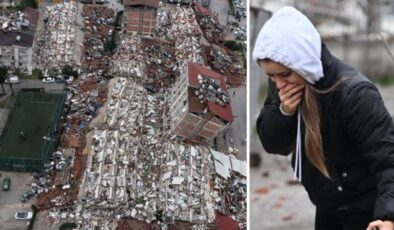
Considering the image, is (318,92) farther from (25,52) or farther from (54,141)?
(25,52)

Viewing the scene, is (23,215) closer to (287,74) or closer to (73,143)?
(73,143)

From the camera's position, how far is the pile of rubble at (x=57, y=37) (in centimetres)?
435

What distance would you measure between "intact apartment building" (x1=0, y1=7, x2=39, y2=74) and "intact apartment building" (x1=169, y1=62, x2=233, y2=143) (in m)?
1.32

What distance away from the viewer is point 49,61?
14.2ft

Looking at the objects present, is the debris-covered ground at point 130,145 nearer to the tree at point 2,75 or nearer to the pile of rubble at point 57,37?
the pile of rubble at point 57,37

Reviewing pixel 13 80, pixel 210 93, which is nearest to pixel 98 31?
pixel 13 80

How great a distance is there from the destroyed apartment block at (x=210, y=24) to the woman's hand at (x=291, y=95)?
12.9 ft

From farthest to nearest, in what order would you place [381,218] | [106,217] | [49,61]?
[49,61] → [106,217] → [381,218]

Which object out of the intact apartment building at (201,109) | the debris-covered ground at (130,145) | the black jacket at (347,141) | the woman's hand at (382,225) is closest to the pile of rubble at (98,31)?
the debris-covered ground at (130,145)

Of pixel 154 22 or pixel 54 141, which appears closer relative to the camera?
pixel 54 141

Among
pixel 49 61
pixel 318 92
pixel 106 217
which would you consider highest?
pixel 318 92

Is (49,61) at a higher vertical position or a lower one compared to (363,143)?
lower

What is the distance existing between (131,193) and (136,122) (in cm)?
65

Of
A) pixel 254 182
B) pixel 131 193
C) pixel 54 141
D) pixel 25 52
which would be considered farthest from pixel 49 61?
pixel 254 182
